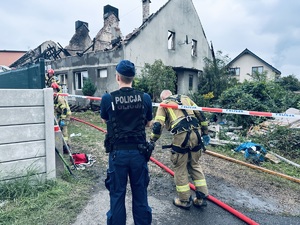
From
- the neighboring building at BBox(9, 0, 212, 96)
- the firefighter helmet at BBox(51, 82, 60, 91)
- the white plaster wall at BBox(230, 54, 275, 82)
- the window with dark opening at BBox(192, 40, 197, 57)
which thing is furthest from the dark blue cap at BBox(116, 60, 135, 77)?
the white plaster wall at BBox(230, 54, 275, 82)

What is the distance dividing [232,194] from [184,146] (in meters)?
1.36

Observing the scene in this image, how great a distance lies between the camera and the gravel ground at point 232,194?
9.96ft

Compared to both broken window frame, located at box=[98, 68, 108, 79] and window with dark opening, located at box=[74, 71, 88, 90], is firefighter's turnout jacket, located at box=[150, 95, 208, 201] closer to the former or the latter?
broken window frame, located at box=[98, 68, 108, 79]

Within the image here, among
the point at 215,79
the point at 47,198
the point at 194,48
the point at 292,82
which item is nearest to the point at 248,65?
the point at 292,82

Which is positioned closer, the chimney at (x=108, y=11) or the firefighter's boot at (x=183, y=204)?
the firefighter's boot at (x=183, y=204)

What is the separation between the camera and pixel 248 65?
106 ft

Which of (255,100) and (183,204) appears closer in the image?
(183,204)

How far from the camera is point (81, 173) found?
427 centimetres

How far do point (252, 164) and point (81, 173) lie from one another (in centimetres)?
385

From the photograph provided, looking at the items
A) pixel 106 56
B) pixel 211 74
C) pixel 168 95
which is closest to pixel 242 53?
pixel 211 74

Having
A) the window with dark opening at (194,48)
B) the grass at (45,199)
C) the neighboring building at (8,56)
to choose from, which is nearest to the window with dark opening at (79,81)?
the window with dark opening at (194,48)

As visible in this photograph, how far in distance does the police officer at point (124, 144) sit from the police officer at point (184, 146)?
0.85 meters

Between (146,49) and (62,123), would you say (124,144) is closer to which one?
(62,123)

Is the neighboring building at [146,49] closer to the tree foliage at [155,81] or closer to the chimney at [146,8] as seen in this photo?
the chimney at [146,8]
